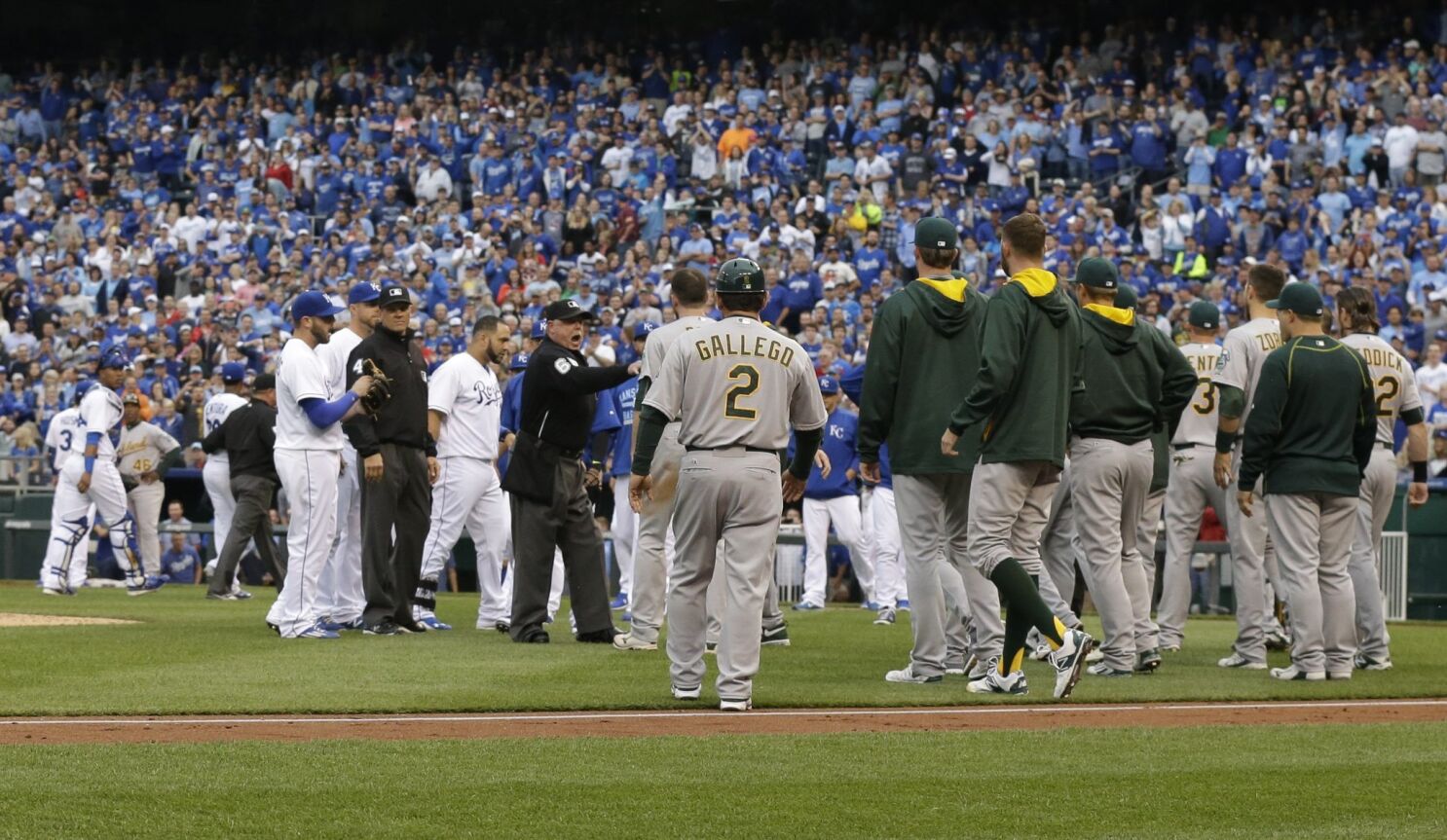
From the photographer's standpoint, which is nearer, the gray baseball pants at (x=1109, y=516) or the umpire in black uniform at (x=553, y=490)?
the gray baseball pants at (x=1109, y=516)

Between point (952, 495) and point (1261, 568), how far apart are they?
2.62m

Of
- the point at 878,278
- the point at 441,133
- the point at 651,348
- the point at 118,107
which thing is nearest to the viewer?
the point at 651,348

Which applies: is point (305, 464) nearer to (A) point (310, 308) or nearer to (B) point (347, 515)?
(A) point (310, 308)

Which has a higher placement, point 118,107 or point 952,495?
point 118,107

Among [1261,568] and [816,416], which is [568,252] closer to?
[1261,568]

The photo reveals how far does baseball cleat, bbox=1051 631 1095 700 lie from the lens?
28.9 feet

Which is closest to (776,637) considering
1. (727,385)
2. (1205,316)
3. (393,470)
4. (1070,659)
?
(393,470)

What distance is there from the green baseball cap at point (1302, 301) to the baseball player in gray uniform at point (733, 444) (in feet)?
10.3

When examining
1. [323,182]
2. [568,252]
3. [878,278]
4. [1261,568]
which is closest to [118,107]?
[323,182]

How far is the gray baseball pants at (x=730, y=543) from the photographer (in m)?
8.47

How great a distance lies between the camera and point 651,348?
1051 centimetres

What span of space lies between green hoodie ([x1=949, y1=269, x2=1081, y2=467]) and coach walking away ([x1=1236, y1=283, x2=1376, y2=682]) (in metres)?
1.50

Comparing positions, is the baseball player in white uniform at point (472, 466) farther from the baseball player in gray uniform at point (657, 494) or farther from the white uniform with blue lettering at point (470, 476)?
the baseball player in gray uniform at point (657, 494)

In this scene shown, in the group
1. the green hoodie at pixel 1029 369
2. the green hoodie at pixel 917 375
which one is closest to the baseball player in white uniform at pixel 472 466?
the green hoodie at pixel 917 375
